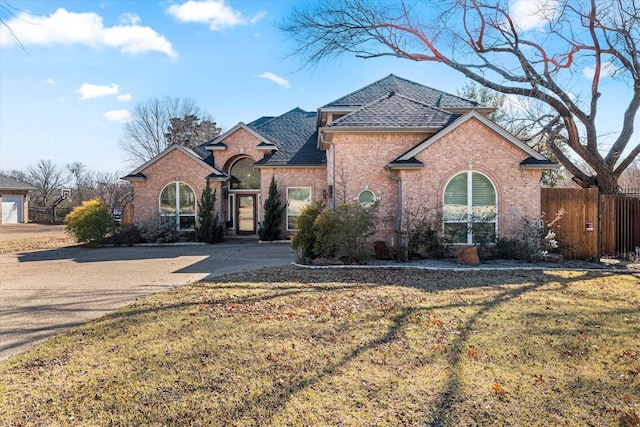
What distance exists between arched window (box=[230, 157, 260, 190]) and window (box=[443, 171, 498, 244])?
40.0 feet

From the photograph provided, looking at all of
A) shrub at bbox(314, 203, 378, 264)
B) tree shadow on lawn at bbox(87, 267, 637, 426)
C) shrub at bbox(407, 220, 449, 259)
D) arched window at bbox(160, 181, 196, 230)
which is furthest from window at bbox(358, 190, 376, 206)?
arched window at bbox(160, 181, 196, 230)

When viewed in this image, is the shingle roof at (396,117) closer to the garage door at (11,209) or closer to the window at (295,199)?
the window at (295,199)

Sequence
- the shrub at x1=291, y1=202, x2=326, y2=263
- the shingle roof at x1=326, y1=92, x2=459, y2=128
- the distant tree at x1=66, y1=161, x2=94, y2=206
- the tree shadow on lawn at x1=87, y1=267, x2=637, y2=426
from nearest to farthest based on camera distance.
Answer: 1. the tree shadow on lawn at x1=87, y1=267, x2=637, y2=426
2. the shrub at x1=291, y1=202, x2=326, y2=263
3. the shingle roof at x1=326, y1=92, x2=459, y2=128
4. the distant tree at x1=66, y1=161, x2=94, y2=206

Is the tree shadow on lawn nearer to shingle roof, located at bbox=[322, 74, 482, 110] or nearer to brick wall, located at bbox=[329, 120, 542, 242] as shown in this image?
brick wall, located at bbox=[329, 120, 542, 242]

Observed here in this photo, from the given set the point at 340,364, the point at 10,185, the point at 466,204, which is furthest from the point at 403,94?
the point at 10,185

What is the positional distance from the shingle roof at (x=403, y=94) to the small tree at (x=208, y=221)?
24.4ft

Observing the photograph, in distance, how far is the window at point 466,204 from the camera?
1305 centimetres

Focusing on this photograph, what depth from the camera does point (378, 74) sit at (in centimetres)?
2116

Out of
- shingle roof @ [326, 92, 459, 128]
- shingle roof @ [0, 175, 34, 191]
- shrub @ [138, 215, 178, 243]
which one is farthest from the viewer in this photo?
shingle roof @ [0, 175, 34, 191]

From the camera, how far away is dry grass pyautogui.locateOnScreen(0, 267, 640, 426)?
3549 millimetres

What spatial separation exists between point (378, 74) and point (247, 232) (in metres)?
11.7

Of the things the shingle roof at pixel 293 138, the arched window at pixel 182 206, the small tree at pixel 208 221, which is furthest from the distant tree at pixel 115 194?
the small tree at pixel 208 221

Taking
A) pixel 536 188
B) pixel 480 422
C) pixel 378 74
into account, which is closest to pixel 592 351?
pixel 480 422

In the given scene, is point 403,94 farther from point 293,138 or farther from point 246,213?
point 246,213
